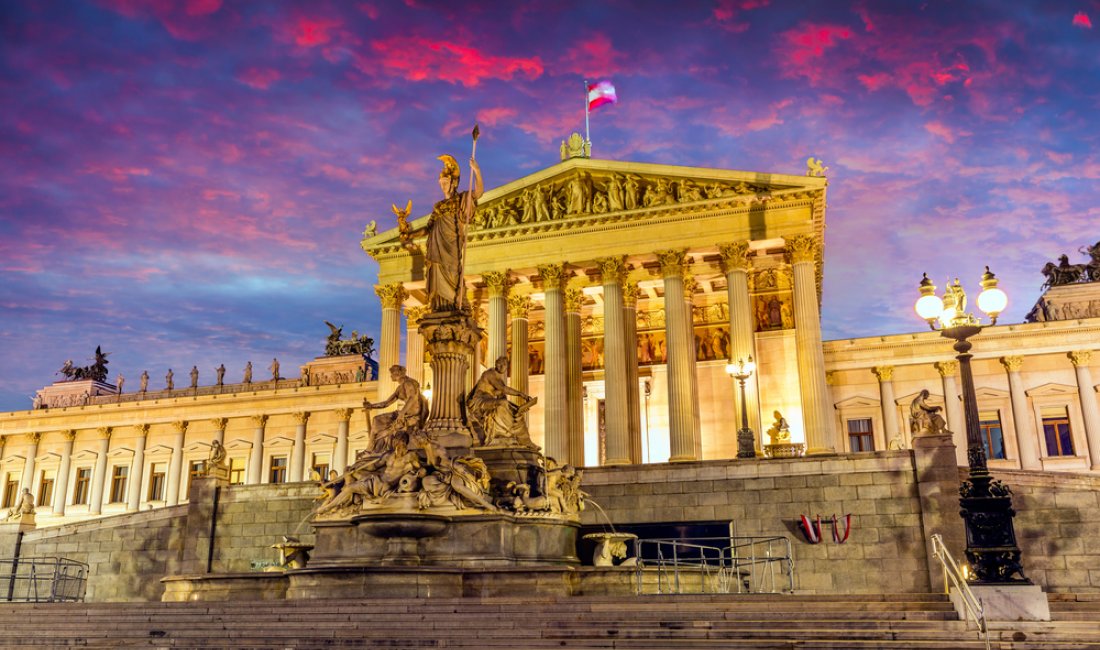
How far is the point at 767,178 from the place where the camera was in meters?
38.4

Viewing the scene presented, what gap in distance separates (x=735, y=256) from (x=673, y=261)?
2593mm

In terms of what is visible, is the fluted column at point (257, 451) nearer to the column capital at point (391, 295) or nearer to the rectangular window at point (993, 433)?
the column capital at point (391, 295)

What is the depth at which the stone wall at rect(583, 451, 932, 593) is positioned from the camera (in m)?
24.2

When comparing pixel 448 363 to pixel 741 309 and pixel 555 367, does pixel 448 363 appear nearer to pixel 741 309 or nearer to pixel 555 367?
pixel 555 367

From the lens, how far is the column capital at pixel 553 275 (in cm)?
4047

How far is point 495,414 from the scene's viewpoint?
64.8ft

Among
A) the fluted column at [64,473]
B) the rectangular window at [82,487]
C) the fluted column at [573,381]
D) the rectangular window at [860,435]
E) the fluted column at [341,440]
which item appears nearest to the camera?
the fluted column at [573,381]

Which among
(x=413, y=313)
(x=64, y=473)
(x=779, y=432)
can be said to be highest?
(x=413, y=313)

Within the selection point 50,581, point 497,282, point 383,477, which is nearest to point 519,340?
point 497,282

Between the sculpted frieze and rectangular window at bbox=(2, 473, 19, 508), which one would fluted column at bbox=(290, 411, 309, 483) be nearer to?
rectangular window at bbox=(2, 473, 19, 508)

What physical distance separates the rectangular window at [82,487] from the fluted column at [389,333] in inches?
1276

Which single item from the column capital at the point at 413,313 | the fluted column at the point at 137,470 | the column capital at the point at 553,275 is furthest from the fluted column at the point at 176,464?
the column capital at the point at 553,275

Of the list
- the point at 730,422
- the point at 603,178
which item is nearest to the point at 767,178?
the point at 603,178

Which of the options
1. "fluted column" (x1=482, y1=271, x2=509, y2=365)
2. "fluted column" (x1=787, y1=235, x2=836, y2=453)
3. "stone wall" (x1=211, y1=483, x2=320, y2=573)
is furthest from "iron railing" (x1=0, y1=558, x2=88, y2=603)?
"fluted column" (x1=787, y1=235, x2=836, y2=453)
